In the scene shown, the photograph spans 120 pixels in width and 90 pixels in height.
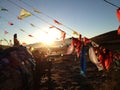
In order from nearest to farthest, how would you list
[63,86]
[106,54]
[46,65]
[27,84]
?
[27,84]
[106,54]
[46,65]
[63,86]

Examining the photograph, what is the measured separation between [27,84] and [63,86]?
7.41m

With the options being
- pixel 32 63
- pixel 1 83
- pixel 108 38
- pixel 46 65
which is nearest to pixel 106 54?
pixel 32 63

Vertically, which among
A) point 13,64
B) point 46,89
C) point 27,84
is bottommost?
point 46,89

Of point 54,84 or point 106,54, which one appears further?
point 54,84

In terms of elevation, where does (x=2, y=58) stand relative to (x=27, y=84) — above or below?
above

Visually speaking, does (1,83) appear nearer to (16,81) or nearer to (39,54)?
(16,81)

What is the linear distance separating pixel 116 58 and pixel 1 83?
5728 mm

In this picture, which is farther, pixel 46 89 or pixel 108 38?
pixel 108 38

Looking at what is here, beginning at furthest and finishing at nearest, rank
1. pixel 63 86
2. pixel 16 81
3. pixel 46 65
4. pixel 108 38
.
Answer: pixel 108 38 < pixel 63 86 < pixel 46 65 < pixel 16 81

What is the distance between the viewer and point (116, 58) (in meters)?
10.1

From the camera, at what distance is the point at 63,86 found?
15.8 meters

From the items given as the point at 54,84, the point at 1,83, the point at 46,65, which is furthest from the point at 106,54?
the point at 54,84

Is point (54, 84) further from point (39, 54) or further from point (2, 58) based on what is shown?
point (2, 58)

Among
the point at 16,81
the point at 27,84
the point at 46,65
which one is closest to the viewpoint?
the point at 16,81
